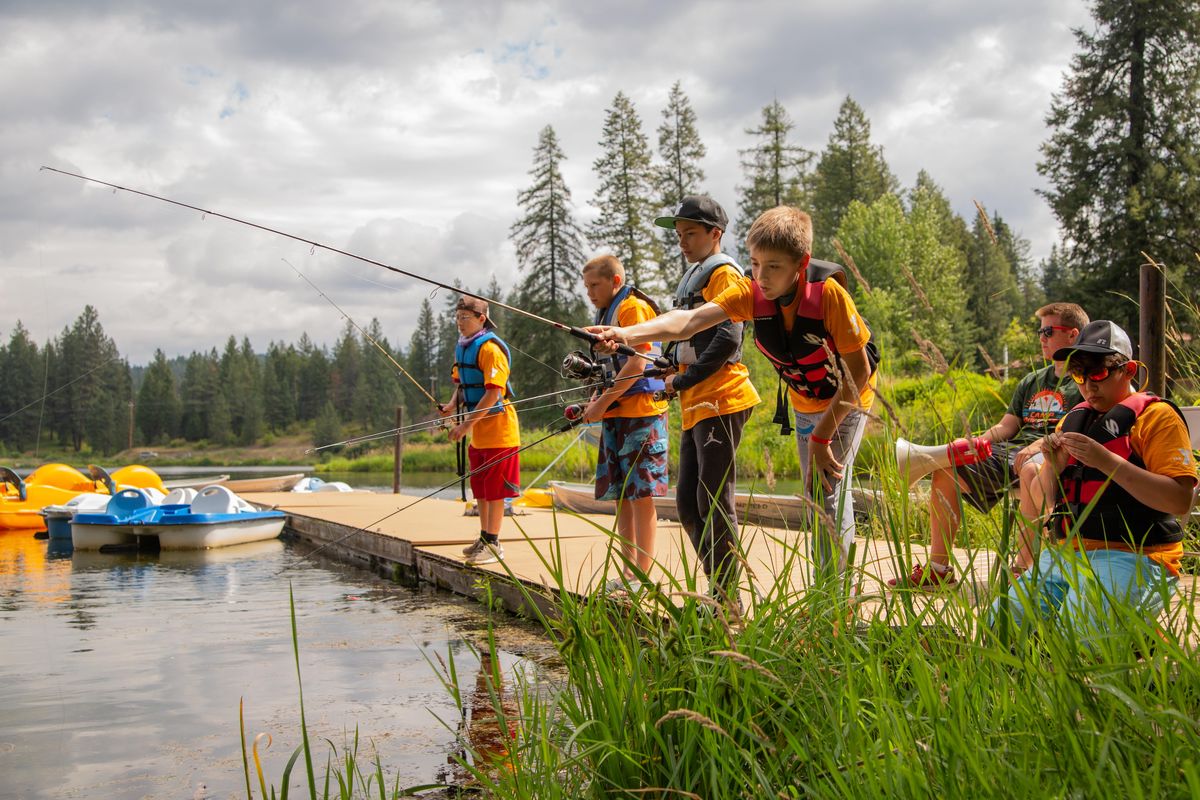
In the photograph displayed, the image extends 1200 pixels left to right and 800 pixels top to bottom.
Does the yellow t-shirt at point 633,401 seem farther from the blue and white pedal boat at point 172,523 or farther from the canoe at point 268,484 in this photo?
the canoe at point 268,484

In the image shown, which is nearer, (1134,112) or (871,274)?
(1134,112)

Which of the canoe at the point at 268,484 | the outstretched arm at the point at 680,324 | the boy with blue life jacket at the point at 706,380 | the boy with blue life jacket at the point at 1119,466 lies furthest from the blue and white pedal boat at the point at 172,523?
the boy with blue life jacket at the point at 1119,466

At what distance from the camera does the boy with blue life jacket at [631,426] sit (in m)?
5.16

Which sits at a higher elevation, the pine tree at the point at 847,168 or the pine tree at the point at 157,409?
the pine tree at the point at 847,168

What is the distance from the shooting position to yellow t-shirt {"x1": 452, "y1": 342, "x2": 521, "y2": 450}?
273 inches

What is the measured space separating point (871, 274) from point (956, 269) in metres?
5.92

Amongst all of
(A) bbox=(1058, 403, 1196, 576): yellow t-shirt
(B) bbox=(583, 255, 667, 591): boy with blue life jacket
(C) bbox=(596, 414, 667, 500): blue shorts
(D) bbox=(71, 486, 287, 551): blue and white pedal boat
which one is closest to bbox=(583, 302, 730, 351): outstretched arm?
(B) bbox=(583, 255, 667, 591): boy with blue life jacket

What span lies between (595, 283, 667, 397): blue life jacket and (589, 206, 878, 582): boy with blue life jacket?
3.65 ft

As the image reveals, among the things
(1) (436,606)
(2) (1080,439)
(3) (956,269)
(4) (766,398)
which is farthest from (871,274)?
(2) (1080,439)

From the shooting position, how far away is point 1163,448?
3254 mm

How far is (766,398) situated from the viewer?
2567 centimetres

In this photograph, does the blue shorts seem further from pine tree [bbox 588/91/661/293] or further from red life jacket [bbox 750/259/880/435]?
pine tree [bbox 588/91/661/293]

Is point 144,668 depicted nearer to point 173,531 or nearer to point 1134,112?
point 173,531

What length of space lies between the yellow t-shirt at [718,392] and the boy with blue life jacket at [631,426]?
1.49 feet
